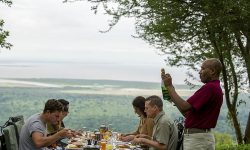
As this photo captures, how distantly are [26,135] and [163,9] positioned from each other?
691 cm

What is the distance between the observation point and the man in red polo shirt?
595cm

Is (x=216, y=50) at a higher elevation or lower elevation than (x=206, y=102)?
higher

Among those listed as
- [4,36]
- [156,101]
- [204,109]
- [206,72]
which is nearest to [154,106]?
[156,101]

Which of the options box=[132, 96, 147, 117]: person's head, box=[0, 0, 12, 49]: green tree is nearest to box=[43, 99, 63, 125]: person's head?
box=[132, 96, 147, 117]: person's head

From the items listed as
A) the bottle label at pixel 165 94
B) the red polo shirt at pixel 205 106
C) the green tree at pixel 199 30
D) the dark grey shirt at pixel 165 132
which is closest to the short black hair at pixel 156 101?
the dark grey shirt at pixel 165 132

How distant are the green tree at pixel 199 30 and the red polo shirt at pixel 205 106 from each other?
5481 mm

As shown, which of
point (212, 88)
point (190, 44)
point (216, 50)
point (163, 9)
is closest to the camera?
point (212, 88)

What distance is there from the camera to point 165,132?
6.55m

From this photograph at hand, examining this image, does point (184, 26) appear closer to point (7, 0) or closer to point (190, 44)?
point (190, 44)

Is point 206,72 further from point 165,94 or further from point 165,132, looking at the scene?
point 165,132

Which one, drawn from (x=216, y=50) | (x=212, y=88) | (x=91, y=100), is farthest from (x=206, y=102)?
(x=91, y=100)

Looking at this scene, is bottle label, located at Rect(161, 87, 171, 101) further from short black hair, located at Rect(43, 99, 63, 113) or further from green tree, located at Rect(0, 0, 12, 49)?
green tree, located at Rect(0, 0, 12, 49)

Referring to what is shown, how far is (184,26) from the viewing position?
1316cm

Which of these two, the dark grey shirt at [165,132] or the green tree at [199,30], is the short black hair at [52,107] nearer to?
the dark grey shirt at [165,132]
